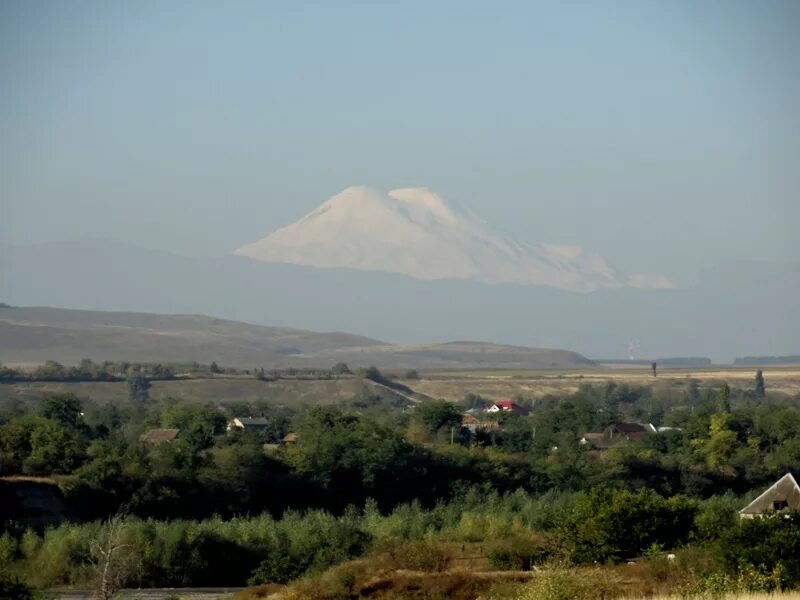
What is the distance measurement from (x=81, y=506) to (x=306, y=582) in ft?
67.3

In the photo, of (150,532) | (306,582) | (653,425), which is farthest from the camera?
(653,425)

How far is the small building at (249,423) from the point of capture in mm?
102238

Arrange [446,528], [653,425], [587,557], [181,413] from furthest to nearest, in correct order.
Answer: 1. [653,425]
2. [181,413]
3. [446,528]
4. [587,557]

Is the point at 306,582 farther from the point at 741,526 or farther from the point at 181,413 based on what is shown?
the point at 181,413

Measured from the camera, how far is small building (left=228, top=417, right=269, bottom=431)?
102m

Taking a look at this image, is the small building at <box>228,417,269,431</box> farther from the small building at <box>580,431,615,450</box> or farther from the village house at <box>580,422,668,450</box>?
the village house at <box>580,422,668,450</box>

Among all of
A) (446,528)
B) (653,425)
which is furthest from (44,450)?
(653,425)

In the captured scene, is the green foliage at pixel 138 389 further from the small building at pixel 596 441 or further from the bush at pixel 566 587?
the bush at pixel 566 587

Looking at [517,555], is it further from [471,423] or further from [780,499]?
[471,423]

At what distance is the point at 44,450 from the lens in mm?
69625

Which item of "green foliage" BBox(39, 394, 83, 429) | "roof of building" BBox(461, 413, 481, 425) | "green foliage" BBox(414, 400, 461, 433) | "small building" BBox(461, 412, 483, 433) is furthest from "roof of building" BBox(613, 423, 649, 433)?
"green foliage" BBox(39, 394, 83, 429)

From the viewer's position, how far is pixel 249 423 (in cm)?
10919

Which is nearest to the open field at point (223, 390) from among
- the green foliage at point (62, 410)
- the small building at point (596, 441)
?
the small building at point (596, 441)

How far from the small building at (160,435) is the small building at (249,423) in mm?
3360
